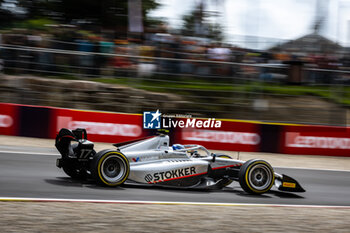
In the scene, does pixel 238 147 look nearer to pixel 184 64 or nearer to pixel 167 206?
pixel 184 64

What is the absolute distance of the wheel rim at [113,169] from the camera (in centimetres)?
699

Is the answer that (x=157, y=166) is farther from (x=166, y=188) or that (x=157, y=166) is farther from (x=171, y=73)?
(x=171, y=73)

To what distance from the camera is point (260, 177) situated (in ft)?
25.9

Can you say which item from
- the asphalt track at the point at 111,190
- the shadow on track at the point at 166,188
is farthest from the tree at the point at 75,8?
the shadow on track at the point at 166,188

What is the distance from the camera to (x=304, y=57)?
15938mm

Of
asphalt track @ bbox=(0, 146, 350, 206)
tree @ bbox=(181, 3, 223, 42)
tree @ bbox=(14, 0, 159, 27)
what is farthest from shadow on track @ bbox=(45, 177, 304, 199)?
tree @ bbox=(14, 0, 159, 27)

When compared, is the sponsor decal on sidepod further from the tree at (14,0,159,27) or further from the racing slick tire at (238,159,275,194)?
the tree at (14,0,159,27)

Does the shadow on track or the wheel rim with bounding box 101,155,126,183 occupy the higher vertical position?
the wheel rim with bounding box 101,155,126,183

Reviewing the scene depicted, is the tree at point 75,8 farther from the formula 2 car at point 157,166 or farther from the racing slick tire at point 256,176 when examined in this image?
the racing slick tire at point 256,176

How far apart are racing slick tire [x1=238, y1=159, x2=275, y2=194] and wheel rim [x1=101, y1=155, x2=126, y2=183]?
197 centimetres

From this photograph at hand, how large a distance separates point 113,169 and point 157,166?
0.69 meters

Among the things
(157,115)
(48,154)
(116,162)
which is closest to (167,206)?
(116,162)

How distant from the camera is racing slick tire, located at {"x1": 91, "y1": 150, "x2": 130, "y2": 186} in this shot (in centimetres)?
694

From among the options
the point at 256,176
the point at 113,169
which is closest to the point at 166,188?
the point at 113,169
